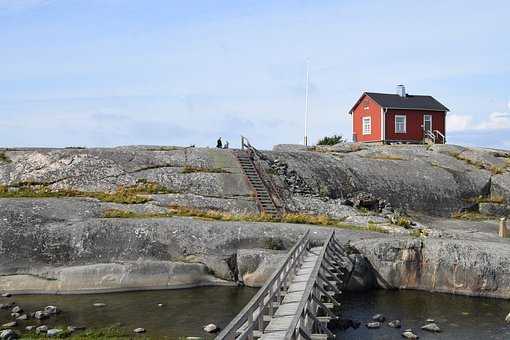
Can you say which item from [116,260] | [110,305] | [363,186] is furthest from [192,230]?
[363,186]

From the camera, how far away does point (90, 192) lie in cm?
4041

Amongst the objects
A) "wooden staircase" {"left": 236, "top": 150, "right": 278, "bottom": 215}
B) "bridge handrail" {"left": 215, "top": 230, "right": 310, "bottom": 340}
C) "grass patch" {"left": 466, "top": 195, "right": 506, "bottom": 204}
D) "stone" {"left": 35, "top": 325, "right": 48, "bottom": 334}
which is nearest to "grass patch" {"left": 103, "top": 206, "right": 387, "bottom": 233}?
"wooden staircase" {"left": 236, "top": 150, "right": 278, "bottom": 215}

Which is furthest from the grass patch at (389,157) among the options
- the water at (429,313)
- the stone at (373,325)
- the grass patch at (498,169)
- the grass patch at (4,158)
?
the grass patch at (4,158)

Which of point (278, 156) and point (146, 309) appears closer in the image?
point (146, 309)

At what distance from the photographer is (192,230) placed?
33531 millimetres

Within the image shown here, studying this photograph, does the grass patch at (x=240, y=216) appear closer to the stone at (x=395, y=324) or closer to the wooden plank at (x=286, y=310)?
the stone at (x=395, y=324)

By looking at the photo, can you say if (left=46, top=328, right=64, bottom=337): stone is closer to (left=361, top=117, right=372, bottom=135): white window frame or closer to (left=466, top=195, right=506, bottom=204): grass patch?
(left=466, top=195, right=506, bottom=204): grass patch

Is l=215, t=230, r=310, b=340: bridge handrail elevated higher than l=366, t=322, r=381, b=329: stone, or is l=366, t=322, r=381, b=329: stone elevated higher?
l=215, t=230, r=310, b=340: bridge handrail

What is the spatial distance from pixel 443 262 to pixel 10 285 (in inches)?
875

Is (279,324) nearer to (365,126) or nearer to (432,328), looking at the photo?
(432,328)

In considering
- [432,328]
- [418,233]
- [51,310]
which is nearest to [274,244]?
[418,233]

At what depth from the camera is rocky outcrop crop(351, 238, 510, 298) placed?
29.2 m

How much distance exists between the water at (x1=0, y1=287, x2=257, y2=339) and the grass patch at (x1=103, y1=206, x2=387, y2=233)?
22.7 feet

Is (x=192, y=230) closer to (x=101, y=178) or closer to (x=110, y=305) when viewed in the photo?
(x=110, y=305)
